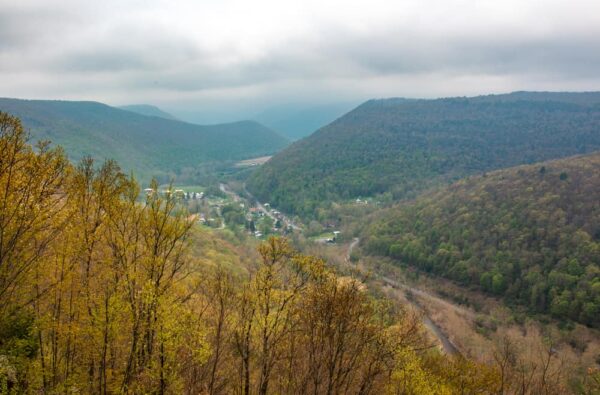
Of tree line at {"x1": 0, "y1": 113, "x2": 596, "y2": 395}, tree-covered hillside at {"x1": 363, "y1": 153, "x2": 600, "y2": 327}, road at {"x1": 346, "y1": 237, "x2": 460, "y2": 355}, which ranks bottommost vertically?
road at {"x1": 346, "y1": 237, "x2": 460, "y2": 355}

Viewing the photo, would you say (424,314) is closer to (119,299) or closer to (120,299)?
(120,299)

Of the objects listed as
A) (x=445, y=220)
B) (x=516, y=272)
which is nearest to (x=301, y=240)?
(x=445, y=220)

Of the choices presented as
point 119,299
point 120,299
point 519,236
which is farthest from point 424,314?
point 519,236

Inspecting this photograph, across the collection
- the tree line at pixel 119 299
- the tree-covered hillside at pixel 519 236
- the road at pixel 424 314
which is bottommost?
the road at pixel 424 314

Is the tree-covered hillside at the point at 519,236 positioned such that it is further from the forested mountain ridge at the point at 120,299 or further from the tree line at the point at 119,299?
the tree line at the point at 119,299

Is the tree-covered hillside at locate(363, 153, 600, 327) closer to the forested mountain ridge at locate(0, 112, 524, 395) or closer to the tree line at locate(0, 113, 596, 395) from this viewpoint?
the forested mountain ridge at locate(0, 112, 524, 395)

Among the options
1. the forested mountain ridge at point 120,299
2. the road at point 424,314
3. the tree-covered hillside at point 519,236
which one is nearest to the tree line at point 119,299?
the forested mountain ridge at point 120,299

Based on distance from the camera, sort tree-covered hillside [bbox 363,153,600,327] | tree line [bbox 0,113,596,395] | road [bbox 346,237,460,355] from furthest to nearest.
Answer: tree-covered hillside [bbox 363,153,600,327]
road [bbox 346,237,460,355]
tree line [bbox 0,113,596,395]

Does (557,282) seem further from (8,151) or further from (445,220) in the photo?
(8,151)

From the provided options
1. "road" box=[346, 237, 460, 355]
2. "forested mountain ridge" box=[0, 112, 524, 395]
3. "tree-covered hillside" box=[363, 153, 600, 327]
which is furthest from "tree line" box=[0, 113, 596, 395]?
"tree-covered hillside" box=[363, 153, 600, 327]
